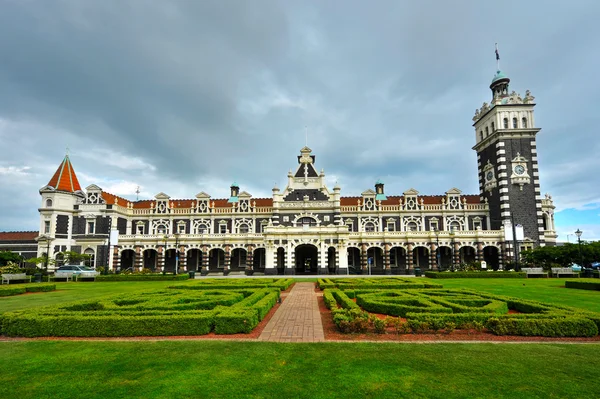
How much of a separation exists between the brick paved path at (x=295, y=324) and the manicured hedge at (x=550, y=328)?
21.0 ft

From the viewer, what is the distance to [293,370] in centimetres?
802

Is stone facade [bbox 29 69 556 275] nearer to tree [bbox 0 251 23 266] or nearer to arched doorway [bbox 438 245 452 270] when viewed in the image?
arched doorway [bbox 438 245 452 270]

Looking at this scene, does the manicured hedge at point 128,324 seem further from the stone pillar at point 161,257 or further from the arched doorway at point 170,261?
the arched doorway at point 170,261

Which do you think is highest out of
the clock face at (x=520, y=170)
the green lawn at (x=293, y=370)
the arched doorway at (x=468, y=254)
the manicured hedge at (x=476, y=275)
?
the clock face at (x=520, y=170)

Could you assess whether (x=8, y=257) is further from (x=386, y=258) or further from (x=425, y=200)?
(x=425, y=200)

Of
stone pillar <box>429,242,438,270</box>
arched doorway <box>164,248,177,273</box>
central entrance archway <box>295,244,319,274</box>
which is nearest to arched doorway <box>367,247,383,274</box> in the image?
stone pillar <box>429,242,438,270</box>

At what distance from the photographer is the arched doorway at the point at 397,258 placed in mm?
55000

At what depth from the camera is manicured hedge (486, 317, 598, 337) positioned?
11375mm

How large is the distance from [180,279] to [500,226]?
48.3 metres

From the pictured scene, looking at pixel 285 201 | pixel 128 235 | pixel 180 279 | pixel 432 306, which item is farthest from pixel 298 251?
pixel 432 306

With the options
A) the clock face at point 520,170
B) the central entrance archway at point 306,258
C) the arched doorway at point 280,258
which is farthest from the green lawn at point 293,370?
the clock face at point 520,170

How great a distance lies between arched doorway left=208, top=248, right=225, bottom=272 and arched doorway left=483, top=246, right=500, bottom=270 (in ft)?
144

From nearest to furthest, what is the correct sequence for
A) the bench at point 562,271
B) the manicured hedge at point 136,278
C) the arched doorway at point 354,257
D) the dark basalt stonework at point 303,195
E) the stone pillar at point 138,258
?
1. the bench at point 562,271
2. the manicured hedge at point 136,278
3. the stone pillar at point 138,258
4. the dark basalt stonework at point 303,195
5. the arched doorway at point 354,257

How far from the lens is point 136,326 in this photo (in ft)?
38.1
